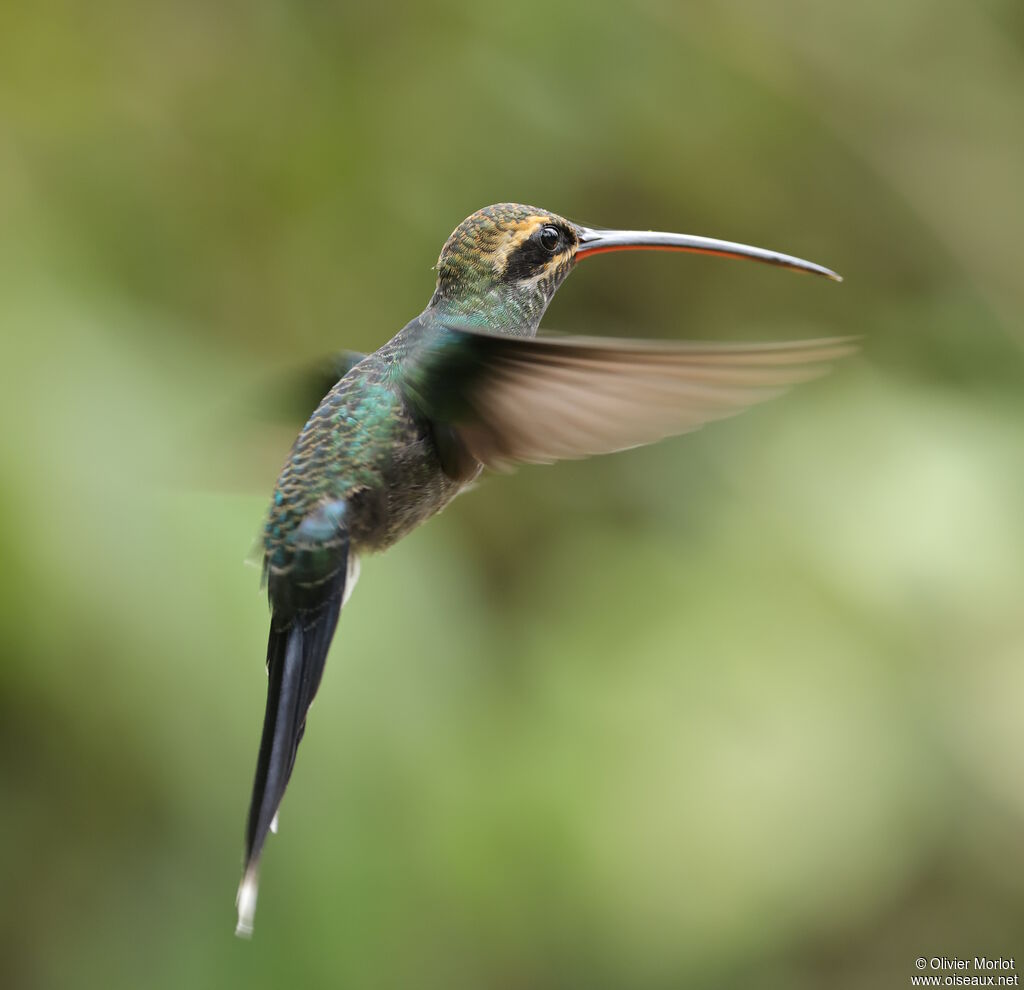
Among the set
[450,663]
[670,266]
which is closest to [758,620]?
[450,663]

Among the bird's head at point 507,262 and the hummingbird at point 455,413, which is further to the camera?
the bird's head at point 507,262

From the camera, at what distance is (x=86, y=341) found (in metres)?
2.60

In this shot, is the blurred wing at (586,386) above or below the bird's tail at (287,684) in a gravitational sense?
above

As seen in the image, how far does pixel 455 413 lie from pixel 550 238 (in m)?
0.23

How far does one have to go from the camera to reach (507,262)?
1147 millimetres

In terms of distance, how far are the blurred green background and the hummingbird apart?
1.23 meters

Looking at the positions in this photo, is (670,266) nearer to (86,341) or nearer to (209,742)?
(86,341)

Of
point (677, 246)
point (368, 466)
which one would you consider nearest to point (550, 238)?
point (677, 246)

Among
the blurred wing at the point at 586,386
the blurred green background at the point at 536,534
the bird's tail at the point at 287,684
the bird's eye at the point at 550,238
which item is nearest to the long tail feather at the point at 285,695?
the bird's tail at the point at 287,684

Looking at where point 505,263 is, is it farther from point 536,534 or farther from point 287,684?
point 536,534

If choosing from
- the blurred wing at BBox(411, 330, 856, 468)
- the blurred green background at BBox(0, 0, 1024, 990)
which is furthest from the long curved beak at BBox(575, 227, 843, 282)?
the blurred green background at BBox(0, 0, 1024, 990)

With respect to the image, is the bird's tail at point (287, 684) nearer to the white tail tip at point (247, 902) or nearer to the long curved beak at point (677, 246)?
the white tail tip at point (247, 902)

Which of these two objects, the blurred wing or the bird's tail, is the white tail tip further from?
the blurred wing

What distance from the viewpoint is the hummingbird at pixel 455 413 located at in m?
0.87
